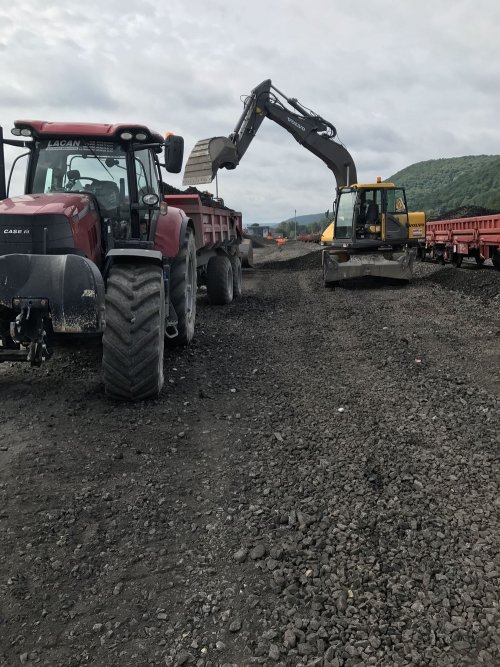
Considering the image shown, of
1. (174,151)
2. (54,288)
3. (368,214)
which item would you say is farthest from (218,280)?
(54,288)

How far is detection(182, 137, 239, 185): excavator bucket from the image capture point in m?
14.5

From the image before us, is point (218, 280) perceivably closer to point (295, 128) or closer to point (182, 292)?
point (182, 292)

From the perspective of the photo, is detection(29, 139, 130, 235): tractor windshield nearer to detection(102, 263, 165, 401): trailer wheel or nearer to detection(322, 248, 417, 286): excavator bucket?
detection(102, 263, 165, 401): trailer wheel

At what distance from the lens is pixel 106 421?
4375 millimetres

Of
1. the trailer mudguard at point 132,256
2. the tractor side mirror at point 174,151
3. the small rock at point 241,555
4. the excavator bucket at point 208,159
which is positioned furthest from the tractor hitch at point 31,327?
the excavator bucket at point 208,159

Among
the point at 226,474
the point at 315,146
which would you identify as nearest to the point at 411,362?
the point at 226,474

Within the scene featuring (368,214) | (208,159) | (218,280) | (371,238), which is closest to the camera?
(218,280)

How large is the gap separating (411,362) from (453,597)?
395 cm

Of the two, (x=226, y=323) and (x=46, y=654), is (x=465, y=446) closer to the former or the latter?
(x=46, y=654)

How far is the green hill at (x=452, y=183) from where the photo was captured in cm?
5681

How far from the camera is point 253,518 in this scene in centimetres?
304

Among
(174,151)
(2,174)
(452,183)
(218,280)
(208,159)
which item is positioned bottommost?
(218,280)

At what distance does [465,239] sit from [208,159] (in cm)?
783

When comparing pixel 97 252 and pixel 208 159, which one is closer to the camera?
pixel 97 252
